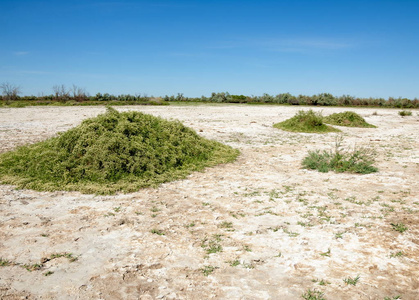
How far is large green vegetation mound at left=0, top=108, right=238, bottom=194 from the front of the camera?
6.09m

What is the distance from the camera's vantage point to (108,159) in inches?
260

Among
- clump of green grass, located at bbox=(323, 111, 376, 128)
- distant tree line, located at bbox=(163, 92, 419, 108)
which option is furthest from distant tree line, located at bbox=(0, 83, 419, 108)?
clump of green grass, located at bbox=(323, 111, 376, 128)

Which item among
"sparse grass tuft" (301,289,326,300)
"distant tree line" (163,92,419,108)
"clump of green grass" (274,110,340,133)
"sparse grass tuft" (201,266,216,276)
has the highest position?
"distant tree line" (163,92,419,108)

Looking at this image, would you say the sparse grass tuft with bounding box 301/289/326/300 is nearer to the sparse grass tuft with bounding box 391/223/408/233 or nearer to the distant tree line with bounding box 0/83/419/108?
the sparse grass tuft with bounding box 391/223/408/233

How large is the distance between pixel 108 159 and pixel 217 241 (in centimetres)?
369

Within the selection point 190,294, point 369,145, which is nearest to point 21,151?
point 190,294

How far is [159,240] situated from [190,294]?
1130mm

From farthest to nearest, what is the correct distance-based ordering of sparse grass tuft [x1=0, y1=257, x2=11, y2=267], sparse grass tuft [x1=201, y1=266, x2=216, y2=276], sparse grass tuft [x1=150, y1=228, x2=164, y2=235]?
sparse grass tuft [x1=150, y1=228, x2=164, y2=235], sparse grass tuft [x1=0, y1=257, x2=11, y2=267], sparse grass tuft [x1=201, y1=266, x2=216, y2=276]

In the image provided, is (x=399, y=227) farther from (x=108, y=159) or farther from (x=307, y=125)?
(x=307, y=125)

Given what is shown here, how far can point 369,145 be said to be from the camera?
11.4 m

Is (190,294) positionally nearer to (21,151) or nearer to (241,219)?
(241,219)

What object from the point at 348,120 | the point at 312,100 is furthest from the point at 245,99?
the point at 348,120

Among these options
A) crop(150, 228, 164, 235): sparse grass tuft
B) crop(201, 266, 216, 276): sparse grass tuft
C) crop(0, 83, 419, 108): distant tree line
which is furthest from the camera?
crop(0, 83, 419, 108): distant tree line

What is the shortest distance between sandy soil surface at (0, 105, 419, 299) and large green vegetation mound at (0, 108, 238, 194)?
1.40 ft
